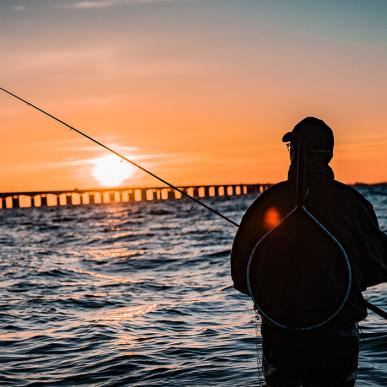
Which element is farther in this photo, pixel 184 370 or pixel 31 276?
pixel 31 276

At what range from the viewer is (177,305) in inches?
516

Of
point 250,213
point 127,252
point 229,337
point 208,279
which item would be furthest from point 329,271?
point 127,252

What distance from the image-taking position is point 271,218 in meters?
4.38

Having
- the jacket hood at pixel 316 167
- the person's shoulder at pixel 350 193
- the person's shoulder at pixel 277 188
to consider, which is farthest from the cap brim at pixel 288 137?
the person's shoulder at pixel 350 193

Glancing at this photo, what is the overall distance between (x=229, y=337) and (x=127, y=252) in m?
18.2

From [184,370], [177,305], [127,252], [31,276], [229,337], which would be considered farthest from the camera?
[127,252]

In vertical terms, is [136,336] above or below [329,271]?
below

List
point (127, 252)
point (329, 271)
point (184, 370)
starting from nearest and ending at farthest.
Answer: point (329, 271) → point (184, 370) → point (127, 252)

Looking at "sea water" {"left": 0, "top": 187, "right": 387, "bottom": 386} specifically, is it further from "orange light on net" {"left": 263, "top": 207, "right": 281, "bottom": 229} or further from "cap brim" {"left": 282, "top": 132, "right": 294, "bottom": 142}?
"cap brim" {"left": 282, "top": 132, "right": 294, "bottom": 142}

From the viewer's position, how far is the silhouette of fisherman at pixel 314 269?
4.14 m

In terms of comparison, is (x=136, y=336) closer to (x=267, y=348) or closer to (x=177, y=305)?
(x=177, y=305)

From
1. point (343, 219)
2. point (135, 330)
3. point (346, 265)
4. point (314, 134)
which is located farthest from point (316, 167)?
point (135, 330)

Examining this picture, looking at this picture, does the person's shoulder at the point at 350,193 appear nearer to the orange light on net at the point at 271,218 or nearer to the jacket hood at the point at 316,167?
the jacket hood at the point at 316,167

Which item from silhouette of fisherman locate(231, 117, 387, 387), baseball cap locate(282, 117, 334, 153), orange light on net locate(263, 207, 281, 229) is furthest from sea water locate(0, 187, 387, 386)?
baseball cap locate(282, 117, 334, 153)
